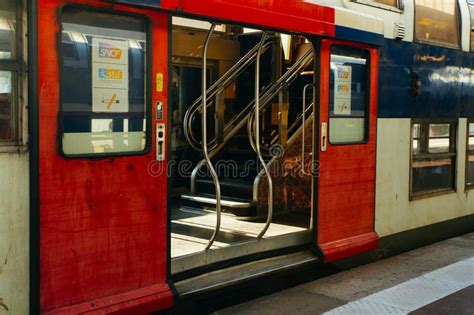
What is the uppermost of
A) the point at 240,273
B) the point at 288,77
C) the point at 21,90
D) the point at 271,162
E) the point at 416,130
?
the point at 288,77

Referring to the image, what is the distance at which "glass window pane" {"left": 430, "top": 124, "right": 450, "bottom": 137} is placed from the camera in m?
6.52

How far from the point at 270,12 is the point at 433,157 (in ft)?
10.3

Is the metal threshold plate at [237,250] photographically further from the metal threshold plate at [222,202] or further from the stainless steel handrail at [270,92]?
the stainless steel handrail at [270,92]

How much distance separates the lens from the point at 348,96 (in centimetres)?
529

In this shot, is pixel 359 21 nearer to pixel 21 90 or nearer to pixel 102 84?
pixel 102 84

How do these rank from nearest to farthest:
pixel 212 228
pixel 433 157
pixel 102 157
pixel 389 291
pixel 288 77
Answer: pixel 102 157
pixel 389 291
pixel 212 228
pixel 433 157
pixel 288 77

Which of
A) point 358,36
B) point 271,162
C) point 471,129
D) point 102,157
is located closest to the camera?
point 102,157

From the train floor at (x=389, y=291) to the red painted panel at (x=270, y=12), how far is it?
2.12 meters

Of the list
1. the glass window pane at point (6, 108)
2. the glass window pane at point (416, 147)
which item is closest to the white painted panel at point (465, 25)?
the glass window pane at point (416, 147)

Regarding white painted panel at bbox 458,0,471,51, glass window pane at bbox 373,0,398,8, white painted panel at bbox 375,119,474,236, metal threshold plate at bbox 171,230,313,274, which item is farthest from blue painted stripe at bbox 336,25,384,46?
white painted panel at bbox 458,0,471,51

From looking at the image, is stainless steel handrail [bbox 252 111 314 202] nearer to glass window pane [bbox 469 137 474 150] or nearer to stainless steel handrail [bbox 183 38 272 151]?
stainless steel handrail [bbox 183 38 272 151]

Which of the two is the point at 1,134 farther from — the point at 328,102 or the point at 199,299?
the point at 328,102

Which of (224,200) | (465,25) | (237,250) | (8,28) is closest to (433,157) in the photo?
(465,25)

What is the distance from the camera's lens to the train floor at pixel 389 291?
451 cm
